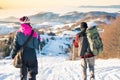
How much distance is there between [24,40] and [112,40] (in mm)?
46888

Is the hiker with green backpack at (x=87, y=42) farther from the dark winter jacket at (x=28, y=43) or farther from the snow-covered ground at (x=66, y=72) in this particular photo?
the dark winter jacket at (x=28, y=43)

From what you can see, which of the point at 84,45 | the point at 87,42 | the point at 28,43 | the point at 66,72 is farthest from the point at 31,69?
the point at 66,72

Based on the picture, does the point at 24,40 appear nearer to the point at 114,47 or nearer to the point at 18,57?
the point at 18,57

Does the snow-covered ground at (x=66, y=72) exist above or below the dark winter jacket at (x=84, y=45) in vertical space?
below

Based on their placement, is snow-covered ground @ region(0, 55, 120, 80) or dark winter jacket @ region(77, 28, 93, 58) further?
snow-covered ground @ region(0, 55, 120, 80)

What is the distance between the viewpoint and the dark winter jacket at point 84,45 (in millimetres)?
12336

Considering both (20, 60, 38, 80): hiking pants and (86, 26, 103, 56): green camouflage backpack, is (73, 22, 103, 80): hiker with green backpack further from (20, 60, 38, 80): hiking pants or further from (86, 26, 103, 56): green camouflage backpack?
(20, 60, 38, 80): hiking pants

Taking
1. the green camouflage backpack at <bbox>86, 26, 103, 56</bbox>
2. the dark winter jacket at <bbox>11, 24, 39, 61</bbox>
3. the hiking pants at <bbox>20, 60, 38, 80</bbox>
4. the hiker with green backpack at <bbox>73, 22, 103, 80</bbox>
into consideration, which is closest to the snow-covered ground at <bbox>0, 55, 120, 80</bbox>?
the hiker with green backpack at <bbox>73, 22, 103, 80</bbox>

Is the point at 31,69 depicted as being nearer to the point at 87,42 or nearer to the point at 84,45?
the point at 84,45

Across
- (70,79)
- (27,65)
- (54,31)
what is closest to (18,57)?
(27,65)

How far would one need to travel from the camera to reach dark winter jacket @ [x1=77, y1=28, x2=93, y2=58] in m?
12.3

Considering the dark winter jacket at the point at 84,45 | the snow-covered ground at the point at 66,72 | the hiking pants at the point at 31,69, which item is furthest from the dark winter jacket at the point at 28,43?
the snow-covered ground at the point at 66,72

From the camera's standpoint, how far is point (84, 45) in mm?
12398

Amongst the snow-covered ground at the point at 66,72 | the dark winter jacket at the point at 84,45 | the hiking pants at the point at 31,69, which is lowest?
the snow-covered ground at the point at 66,72
